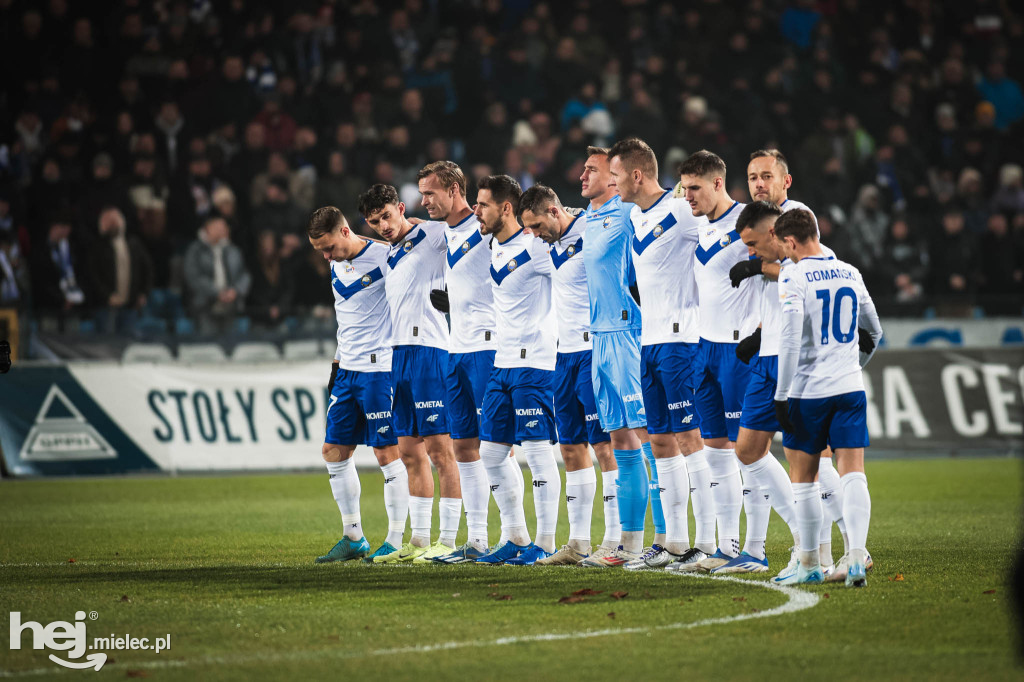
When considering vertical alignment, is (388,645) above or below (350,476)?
below

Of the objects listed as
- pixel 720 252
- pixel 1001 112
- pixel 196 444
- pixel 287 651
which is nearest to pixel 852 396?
pixel 720 252

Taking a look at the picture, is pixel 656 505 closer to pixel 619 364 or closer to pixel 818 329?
pixel 619 364

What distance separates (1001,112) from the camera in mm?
24000

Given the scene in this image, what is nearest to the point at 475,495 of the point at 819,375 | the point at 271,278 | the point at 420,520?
the point at 420,520

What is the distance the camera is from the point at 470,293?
31.5ft

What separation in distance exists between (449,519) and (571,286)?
1.99 meters

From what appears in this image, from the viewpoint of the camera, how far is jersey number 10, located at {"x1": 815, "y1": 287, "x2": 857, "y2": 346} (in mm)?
7602

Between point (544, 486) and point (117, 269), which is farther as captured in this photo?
point (117, 269)

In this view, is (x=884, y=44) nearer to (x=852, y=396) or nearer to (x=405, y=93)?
(x=405, y=93)

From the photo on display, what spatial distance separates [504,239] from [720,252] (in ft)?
5.54

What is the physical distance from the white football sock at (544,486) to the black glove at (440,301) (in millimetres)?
1210

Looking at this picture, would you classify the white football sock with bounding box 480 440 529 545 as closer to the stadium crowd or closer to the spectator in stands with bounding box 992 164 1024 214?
the stadium crowd

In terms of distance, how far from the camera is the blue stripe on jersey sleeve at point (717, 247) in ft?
28.5

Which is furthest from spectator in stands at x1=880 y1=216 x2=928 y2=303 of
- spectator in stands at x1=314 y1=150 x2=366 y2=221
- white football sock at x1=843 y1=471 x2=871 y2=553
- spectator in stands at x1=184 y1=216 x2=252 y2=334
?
white football sock at x1=843 y1=471 x2=871 y2=553
